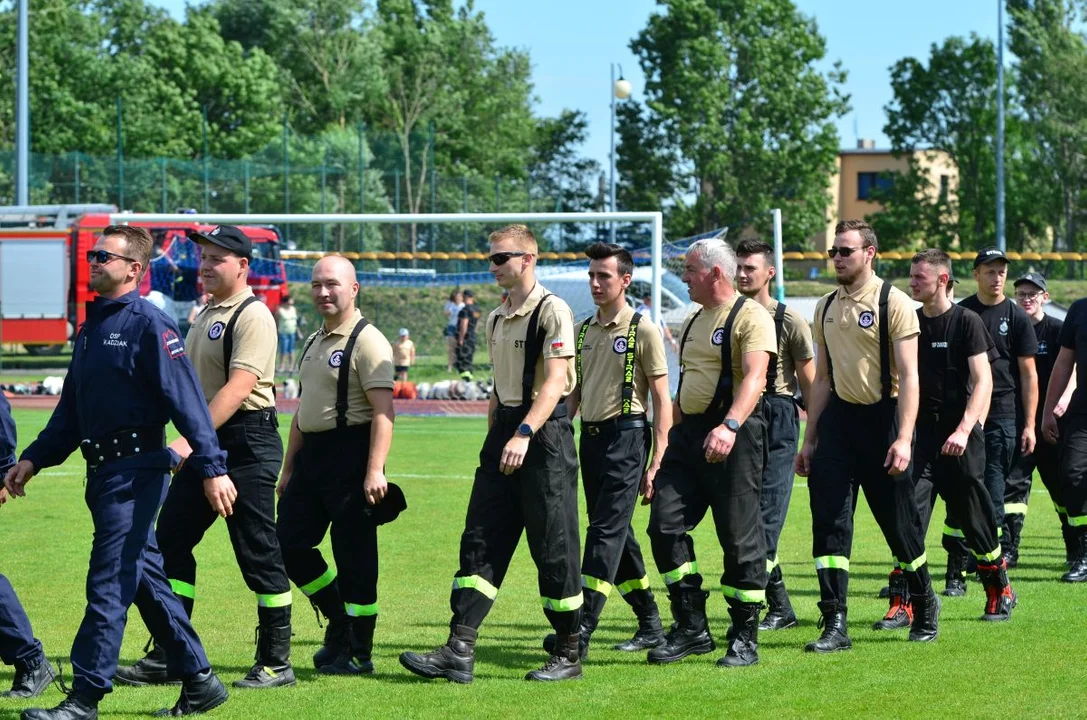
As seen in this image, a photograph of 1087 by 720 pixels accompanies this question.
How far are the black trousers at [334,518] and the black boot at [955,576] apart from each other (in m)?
3.98

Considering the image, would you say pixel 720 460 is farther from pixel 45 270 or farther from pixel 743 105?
pixel 743 105

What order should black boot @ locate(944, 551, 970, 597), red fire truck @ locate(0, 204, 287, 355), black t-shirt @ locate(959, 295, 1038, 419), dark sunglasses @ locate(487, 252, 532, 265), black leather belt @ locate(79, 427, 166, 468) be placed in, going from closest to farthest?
1. black leather belt @ locate(79, 427, 166, 468)
2. dark sunglasses @ locate(487, 252, 532, 265)
3. black boot @ locate(944, 551, 970, 597)
4. black t-shirt @ locate(959, 295, 1038, 419)
5. red fire truck @ locate(0, 204, 287, 355)

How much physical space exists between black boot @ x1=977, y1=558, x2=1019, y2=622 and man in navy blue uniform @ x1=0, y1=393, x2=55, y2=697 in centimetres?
497

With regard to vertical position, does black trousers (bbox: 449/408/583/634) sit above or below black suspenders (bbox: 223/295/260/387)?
below

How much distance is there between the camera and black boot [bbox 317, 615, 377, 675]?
7207 millimetres

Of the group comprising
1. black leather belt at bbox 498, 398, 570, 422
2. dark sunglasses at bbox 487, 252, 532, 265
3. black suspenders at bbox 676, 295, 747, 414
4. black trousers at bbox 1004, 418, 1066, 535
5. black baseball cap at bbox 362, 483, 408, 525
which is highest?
dark sunglasses at bbox 487, 252, 532, 265

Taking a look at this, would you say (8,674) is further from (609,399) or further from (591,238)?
(591,238)

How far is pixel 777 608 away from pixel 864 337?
167 centimetres

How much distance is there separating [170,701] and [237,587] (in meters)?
2.97

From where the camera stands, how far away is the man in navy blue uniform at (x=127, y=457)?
5992mm

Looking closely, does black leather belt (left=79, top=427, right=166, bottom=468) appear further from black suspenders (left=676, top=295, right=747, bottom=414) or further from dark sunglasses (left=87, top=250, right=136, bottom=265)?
black suspenders (left=676, top=295, right=747, bottom=414)

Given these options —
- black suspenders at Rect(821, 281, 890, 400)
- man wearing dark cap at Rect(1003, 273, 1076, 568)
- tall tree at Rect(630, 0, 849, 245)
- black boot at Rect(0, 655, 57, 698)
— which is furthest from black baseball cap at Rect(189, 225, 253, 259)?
tall tree at Rect(630, 0, 849, 245)

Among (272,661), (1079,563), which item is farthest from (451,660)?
(1079,563)

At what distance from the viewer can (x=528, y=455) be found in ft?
23.1
